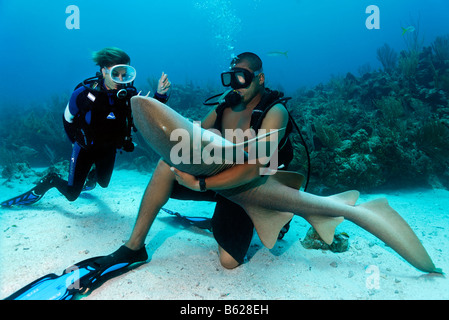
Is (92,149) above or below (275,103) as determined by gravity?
below

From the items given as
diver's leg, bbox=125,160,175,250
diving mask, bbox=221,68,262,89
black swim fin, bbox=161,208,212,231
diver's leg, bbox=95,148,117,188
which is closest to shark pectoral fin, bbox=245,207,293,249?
diver's leg, bbox=125,160,175,250

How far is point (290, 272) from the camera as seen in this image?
2830mm

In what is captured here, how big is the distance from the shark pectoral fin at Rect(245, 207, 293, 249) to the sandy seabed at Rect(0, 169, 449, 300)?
0.50m

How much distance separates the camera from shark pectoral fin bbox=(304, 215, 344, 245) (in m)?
2.79

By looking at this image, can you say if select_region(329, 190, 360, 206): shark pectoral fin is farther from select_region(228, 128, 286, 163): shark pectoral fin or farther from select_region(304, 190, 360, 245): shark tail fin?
select_region(228, 128, 286, 163): shark pectoral fin

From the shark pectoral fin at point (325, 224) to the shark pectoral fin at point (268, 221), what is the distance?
0.30 metres

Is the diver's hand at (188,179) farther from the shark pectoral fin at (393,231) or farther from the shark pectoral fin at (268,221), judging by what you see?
the shark pectoral fin at (393,231)

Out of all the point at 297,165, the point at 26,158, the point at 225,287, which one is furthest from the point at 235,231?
the point at 26,158

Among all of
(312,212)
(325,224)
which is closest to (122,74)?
(312,212)

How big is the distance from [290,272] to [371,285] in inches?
33.5

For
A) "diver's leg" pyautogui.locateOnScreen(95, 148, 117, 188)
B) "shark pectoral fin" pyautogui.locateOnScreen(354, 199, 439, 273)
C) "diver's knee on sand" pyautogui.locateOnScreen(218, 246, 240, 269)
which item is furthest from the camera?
"diver's leg" pyautogui.locateOnScreen(95, 148, 117, 188)

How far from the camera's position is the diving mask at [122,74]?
3670 millimetres
